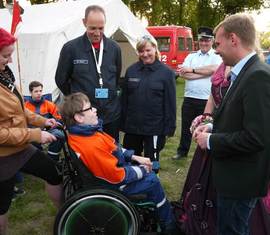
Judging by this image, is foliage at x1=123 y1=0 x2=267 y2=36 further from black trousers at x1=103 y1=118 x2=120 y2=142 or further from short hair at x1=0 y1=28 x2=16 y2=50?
short hair at x1=0 y1=28 x2=16 y2=50

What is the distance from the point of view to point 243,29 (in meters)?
2.04

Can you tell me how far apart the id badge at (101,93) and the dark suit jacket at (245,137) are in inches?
66.9

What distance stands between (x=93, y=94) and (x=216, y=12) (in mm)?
26730

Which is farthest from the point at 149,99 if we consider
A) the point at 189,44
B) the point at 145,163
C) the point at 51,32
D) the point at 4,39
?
the point at 189,44

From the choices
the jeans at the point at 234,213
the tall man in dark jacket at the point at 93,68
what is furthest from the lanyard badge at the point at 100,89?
the jeans at the point at 234,213

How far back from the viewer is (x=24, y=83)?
317 inches

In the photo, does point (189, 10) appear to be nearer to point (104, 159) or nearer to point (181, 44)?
point (181, 44)

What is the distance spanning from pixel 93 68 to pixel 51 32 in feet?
14.0

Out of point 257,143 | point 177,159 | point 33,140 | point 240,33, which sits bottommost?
point 177,159

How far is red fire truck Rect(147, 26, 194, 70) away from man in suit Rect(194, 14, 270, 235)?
14932 mm

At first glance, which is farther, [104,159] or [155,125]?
[155,125]

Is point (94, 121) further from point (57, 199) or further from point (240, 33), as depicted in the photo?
point (240, 33)

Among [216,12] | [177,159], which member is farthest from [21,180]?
[216,12]

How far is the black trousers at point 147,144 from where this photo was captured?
160 inches
